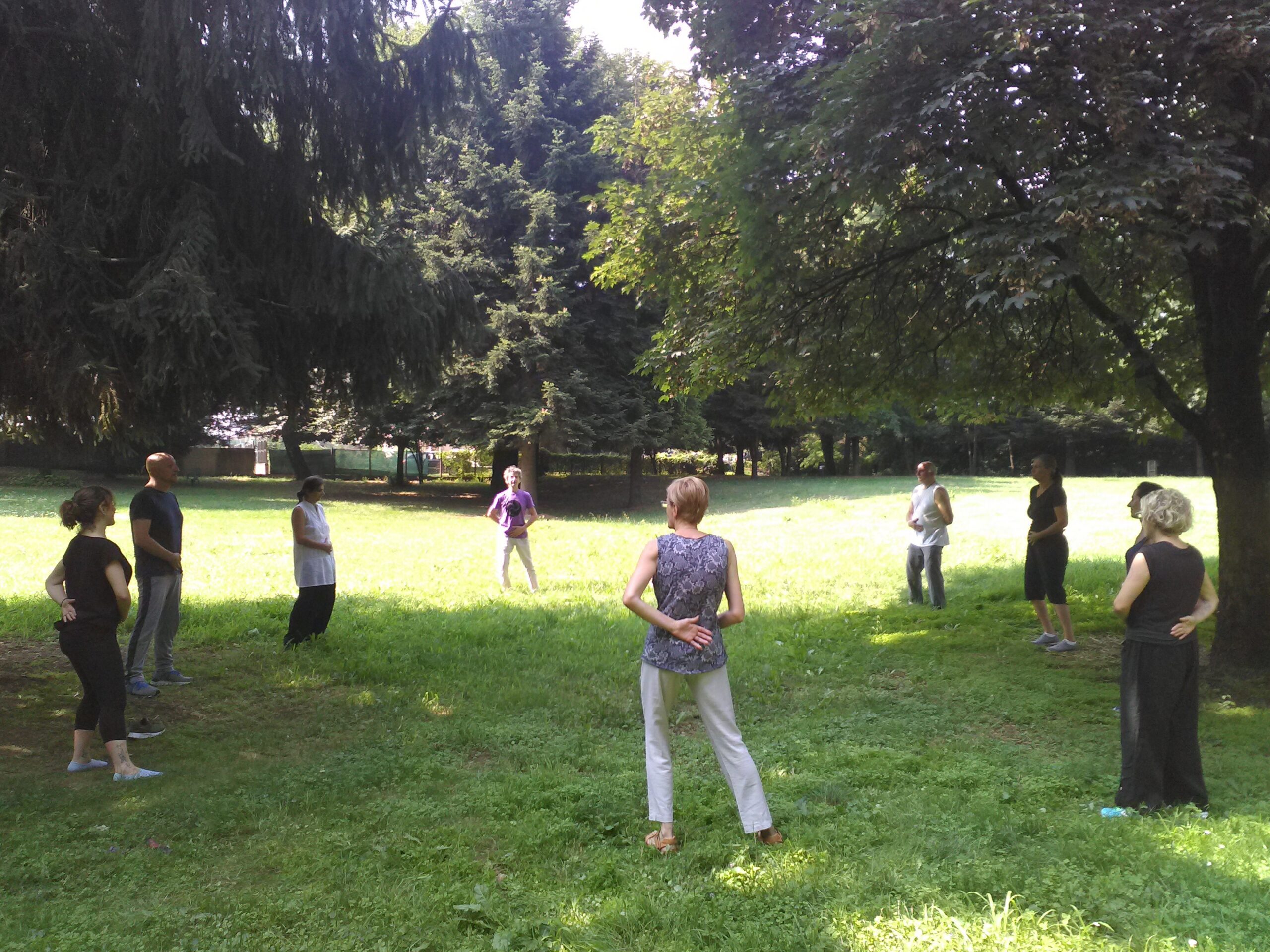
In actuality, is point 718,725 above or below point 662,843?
above

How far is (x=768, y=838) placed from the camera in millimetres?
4555

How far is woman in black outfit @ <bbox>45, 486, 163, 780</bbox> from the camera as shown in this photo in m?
5.65

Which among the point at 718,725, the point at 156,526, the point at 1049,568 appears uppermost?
the point at 156,526

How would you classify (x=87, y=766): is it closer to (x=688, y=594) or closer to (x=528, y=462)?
(x=688, y=594)

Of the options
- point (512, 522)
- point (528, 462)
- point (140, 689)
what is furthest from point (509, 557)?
point (528, 462)

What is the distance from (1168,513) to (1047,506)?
4.14 m

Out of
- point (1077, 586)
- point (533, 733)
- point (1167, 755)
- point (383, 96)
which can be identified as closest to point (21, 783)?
point (533, 733)


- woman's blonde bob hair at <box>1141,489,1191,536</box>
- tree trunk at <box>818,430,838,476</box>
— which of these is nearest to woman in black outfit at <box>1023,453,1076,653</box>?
woman's blonde bob hair at <box>1141,489,1191,536</box>

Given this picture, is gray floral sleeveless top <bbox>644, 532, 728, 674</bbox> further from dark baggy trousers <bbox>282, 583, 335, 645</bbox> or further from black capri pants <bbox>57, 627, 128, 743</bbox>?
dark baggy trousers <bbox>282, 583, 335, 645</bbox>

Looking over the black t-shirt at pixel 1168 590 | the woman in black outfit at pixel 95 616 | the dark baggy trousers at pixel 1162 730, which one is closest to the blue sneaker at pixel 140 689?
the woman in black outfit at pixel 95 616

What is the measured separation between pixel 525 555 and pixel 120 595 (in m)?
6.92

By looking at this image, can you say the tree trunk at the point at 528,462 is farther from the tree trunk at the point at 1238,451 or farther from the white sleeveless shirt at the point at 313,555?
the tree trunk at the point at 1238,451

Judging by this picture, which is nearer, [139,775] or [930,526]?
[139,775]

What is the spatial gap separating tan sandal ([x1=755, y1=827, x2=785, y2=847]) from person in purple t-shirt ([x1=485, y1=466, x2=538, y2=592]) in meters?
7.54
